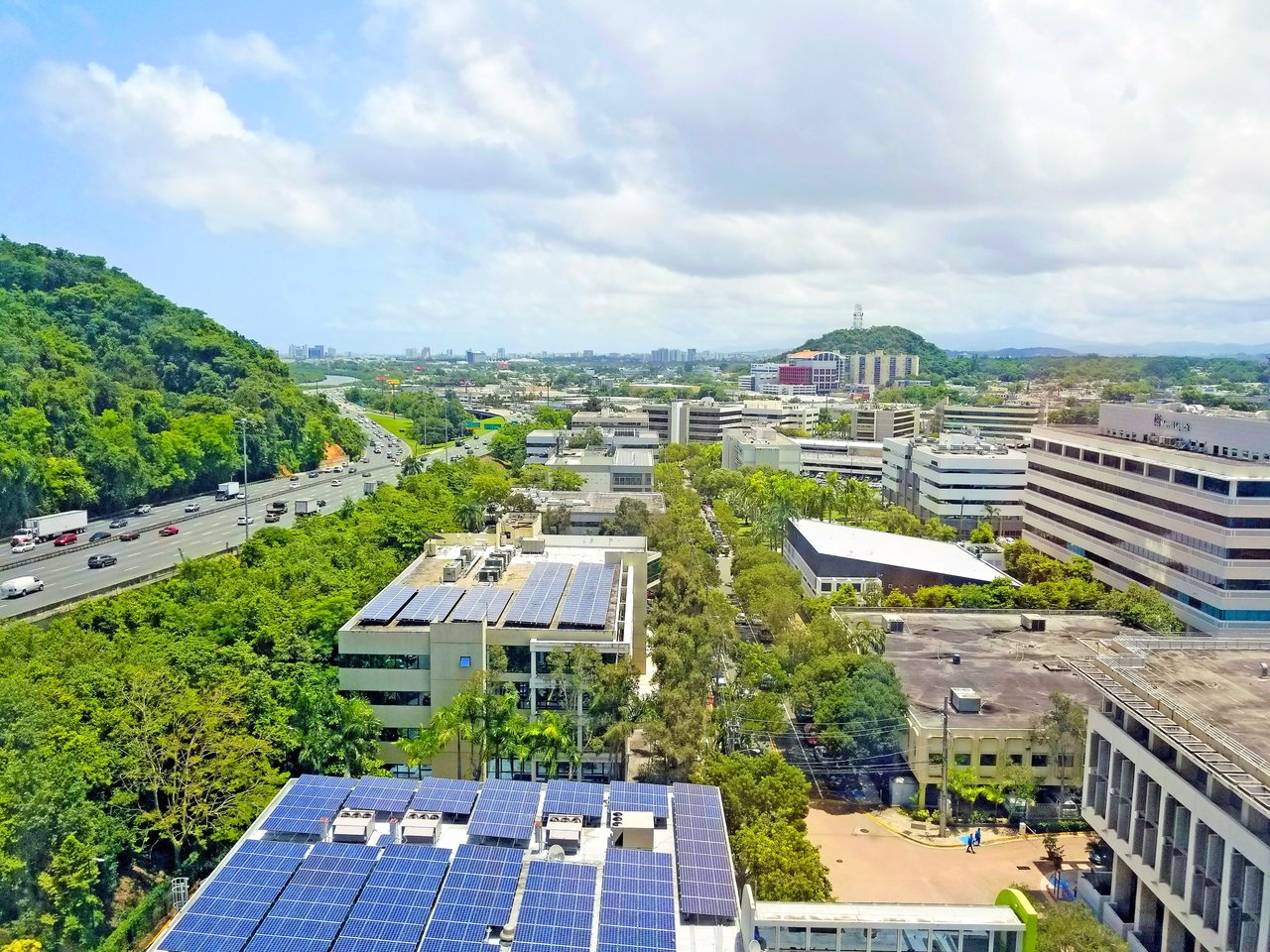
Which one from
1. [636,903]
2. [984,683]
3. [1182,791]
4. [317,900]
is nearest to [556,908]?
[636,903]

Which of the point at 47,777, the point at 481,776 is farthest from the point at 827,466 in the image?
the point at 47,777

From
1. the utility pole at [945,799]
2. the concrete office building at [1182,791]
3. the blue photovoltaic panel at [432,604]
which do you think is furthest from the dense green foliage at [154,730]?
the concrete office building at [1182,791]

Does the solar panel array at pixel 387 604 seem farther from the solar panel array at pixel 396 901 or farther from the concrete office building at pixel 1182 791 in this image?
the concrete office building at pixel 1182 791

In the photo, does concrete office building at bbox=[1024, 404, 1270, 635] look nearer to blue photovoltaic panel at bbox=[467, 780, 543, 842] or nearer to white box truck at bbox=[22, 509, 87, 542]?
blue photovoltaic panel at bbox=[467, 780, 543, 842]

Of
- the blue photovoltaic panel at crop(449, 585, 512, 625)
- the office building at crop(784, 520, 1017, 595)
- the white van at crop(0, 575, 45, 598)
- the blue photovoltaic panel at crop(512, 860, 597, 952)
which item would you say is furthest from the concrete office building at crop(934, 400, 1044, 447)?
the blue photovoltaic panel at crop(512, 860, 597, 952)

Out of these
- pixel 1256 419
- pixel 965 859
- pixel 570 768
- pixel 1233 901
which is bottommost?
pixel 965 859

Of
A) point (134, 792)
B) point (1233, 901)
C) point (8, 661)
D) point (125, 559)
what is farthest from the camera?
point (125, 559)

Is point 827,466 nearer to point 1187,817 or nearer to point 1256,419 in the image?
point 1256,419
